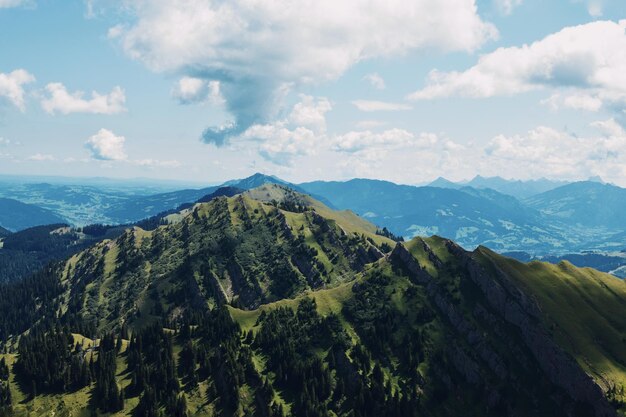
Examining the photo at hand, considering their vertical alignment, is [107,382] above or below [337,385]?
above

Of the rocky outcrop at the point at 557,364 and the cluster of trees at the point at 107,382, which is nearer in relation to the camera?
the cluster of trees at the point at 107,382

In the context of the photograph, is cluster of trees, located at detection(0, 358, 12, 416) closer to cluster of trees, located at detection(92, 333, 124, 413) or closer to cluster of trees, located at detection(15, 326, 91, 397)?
cluster of trees, located at detection(15, 326, 91, 397)

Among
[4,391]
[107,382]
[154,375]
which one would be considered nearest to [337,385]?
[154,375]

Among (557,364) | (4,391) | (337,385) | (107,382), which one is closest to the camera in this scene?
(4,391)

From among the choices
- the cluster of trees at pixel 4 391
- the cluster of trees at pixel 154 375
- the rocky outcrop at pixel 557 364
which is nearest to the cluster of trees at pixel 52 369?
the cluster of trees at pixel 4 391

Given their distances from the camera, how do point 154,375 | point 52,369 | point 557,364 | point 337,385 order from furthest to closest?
point 337,385 → point 557,364 → point 154,375 → point 52,369

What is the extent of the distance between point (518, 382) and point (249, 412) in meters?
102

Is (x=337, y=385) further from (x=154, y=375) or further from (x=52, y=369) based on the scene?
(x=52, y=369)

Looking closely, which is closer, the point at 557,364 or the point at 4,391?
the point at 4,391

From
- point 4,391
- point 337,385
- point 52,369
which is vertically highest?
→ point 52,369

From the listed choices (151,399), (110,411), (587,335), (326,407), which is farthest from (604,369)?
(110,411)

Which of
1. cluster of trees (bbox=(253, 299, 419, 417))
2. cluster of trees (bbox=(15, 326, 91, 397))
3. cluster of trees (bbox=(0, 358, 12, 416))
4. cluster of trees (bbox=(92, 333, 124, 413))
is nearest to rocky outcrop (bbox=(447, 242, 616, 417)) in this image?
cluster of trees (bbox=(253, 299, 419, 417))

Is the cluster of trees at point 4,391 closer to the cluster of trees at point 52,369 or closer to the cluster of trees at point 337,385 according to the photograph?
the cluster of trees at point 52,369

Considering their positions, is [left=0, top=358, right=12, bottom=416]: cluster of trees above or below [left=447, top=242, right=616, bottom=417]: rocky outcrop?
below
